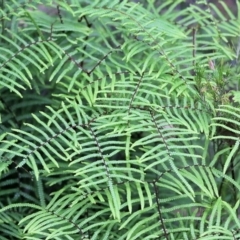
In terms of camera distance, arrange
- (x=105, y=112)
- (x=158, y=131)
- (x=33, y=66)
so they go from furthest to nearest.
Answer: (x=33, y=66), (x=105, y=112), (x=158, y=131)

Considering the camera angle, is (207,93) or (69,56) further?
(69,56)

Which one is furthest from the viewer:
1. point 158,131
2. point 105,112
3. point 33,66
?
point 33,66

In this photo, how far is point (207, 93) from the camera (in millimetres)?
987

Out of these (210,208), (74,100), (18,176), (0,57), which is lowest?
(210,208)

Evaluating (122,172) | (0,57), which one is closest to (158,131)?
(122,172)

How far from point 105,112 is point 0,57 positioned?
24cm

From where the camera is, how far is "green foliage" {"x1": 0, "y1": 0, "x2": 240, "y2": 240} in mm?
925

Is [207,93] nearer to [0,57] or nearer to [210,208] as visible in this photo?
[210,208]

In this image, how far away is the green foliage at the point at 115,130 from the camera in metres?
0.93

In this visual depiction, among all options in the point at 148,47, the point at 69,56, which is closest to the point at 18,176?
the point at 69,56

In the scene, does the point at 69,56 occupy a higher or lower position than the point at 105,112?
higher

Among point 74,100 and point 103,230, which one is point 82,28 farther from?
point 103,230

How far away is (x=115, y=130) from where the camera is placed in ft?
3.11

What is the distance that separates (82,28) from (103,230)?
17.5 inches
